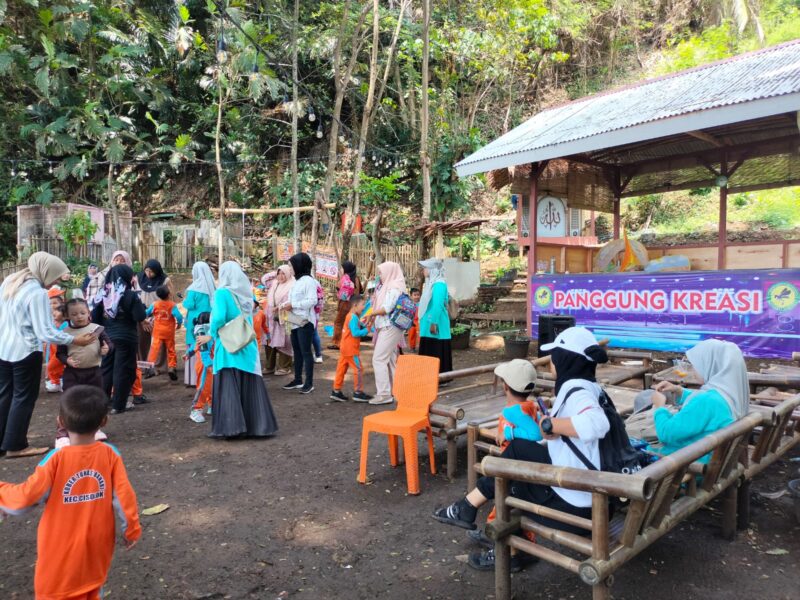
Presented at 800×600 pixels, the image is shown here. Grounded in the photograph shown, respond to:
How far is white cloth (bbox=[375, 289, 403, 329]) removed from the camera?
20.9 feet

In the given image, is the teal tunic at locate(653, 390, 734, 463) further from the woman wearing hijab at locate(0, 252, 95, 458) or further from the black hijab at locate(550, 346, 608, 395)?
the woman wearing hijab at locate(0, 252, 95, 458)

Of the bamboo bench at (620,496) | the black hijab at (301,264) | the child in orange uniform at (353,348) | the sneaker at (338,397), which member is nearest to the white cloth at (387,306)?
the child in orange uniform at (353,348)

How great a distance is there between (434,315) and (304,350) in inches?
69.7

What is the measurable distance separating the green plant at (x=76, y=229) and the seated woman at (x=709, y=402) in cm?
1841

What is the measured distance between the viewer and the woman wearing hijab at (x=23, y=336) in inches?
177

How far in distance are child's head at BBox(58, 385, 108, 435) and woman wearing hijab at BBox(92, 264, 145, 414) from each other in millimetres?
3997

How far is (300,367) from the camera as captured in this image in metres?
7.59

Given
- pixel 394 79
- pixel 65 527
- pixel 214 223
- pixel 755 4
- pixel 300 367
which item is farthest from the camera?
pixel 755 4

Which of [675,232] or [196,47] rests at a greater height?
[196,47]

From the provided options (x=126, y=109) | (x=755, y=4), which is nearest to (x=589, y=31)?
(x=755, y=4)

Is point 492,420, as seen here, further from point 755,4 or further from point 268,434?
point 755,4

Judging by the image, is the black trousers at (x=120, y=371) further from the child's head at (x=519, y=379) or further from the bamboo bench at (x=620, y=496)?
the bamboo bench at (x=620, y=496)

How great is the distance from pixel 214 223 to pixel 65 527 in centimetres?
1998

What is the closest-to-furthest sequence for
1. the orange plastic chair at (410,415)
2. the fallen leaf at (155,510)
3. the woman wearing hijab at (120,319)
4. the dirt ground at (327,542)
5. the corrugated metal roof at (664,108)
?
the dirt ground at (327,542), the fallen leaf at (155,510), the orange plastic chair at (410,415), the woman wearing hijab at (120,319), the corrugated metal roof at (664,108)
